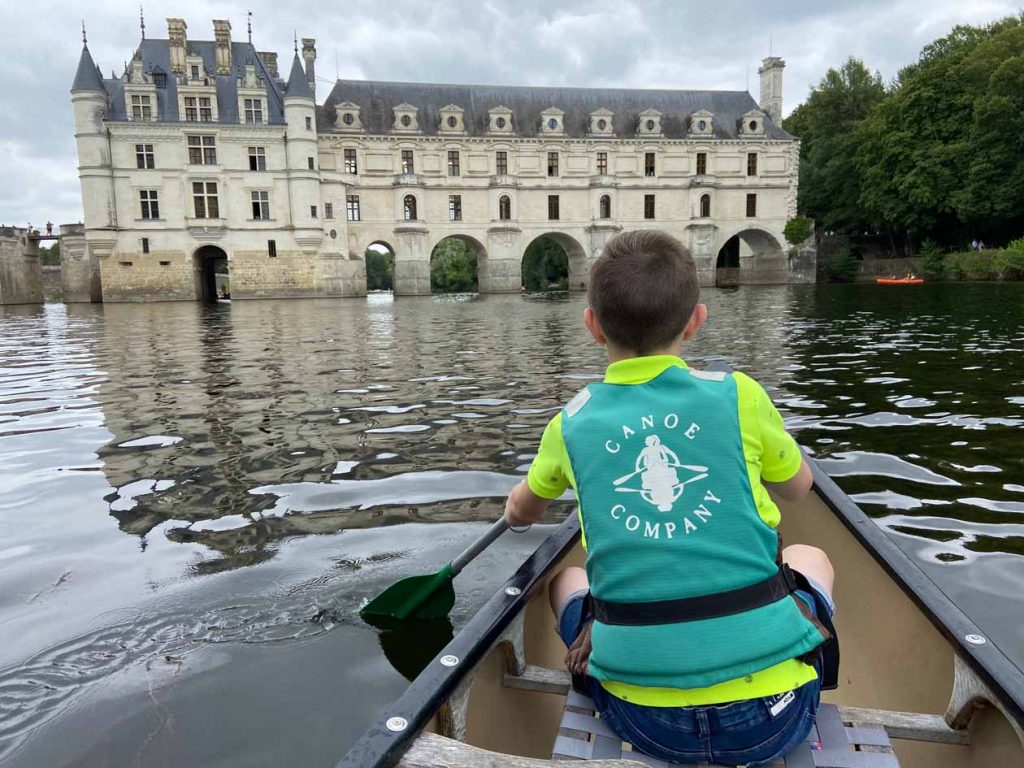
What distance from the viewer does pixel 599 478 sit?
1.89 meters

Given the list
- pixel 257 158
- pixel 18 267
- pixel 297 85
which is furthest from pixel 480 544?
pixel 18 267

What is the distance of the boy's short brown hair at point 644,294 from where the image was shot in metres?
2.00

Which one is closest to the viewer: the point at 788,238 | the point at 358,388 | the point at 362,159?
the point at 358,388

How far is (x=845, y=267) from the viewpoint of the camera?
49.6 metres

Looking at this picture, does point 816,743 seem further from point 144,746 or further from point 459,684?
point 144,746

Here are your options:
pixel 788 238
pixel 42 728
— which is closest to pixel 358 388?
pixel 42 728

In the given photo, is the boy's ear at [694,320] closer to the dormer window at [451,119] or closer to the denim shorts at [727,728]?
the denim shorts at [727,728]

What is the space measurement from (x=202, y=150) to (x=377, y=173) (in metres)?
9.81

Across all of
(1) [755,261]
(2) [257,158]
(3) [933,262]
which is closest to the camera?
(3) [933,262]

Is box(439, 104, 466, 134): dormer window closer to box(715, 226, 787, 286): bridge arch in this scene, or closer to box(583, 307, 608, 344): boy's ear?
box(715, 226, 787, 286): bridge arch

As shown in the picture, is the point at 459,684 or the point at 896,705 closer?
the point at 459,684

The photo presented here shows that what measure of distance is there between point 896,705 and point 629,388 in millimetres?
1656

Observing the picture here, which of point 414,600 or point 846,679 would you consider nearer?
point 846,679

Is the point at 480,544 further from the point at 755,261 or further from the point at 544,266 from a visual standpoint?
the point at 544,266
